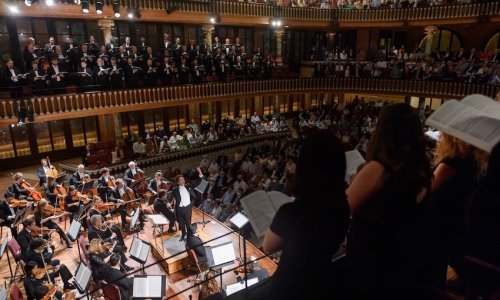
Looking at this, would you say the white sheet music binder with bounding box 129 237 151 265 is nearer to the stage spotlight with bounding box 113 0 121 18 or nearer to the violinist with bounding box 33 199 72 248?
the violinist with bounding box 33 199 72 248

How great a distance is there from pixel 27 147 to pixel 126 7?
21.4 ft

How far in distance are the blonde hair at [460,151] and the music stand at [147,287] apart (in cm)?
393

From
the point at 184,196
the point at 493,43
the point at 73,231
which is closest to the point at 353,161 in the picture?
the point at 184,196

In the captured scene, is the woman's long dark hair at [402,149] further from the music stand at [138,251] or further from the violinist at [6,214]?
the violinist at [6,214]

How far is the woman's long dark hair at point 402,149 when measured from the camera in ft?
6.64

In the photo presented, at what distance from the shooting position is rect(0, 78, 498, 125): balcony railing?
11.3 meters

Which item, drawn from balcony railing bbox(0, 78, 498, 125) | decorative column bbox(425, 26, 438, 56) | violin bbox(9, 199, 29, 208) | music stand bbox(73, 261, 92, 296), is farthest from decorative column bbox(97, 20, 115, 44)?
decorative column bbox(425, 26, 438, 56)

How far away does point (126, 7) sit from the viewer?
1272cm

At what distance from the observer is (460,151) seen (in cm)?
224

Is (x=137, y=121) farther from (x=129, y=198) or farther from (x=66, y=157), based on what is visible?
(x=129, y=198)

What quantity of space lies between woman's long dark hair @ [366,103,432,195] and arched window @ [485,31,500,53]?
20.1 m

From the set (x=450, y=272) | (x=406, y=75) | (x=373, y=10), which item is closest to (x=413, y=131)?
(x=450, y=272)

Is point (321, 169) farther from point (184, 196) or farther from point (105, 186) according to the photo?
point (105, 186)

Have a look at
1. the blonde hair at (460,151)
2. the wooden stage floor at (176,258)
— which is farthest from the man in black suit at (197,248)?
the blonde hair at (460,151)
